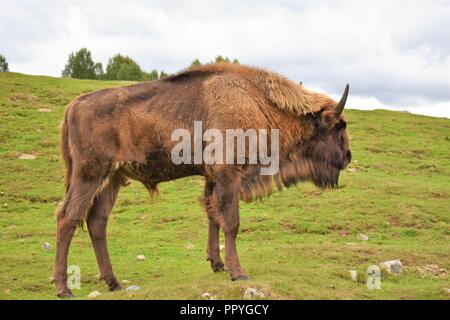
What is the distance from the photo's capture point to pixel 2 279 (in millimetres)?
9375

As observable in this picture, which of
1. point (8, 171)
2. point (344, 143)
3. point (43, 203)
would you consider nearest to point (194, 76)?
point (344, 143)

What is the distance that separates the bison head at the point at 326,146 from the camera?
30.2 feet

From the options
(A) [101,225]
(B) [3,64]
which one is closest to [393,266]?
(A) [101,225]

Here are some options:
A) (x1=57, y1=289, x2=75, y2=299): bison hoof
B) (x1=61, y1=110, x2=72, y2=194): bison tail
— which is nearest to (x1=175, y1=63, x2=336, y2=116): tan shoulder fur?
(x1=61, y1=110, x2=72, y2=194): bison tail

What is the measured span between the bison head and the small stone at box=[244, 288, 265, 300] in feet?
9.40

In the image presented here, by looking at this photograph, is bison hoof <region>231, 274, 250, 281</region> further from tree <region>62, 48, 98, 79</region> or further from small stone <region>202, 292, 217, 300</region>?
tree <region>62, 48, 98, 79</region>

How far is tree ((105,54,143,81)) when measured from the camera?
49188 mm

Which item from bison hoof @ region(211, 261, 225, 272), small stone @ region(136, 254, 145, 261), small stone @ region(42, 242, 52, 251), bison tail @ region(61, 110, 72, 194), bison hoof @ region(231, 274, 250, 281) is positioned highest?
bison tail @ region(61, 110, 72, 194)

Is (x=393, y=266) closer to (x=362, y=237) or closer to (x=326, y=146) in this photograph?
(x=326, y=146)

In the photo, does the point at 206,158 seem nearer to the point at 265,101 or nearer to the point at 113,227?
the point at 265,101

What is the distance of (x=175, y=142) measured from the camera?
835 centimetres

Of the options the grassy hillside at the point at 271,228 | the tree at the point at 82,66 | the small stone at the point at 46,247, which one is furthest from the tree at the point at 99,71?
the small stone at the point at 46,247

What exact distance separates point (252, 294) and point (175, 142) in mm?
2385

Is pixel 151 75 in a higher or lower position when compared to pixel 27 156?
higher
